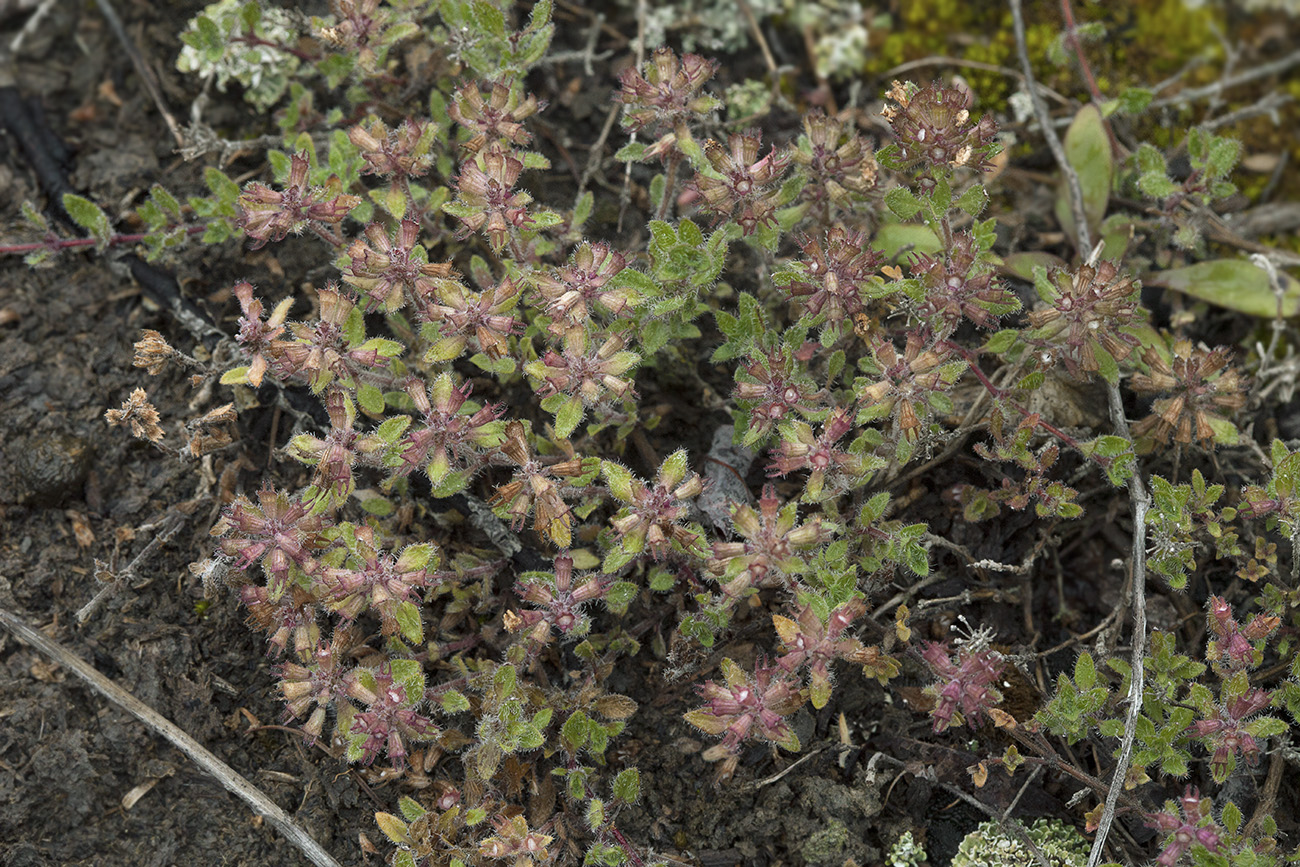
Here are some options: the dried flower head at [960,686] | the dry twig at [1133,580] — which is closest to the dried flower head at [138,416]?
the dried flower head at [960,686]

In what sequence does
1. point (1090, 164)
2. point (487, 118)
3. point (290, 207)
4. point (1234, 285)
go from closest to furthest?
point (290, 207), point (487, 118), point (1234, 285), point (1090, 164)

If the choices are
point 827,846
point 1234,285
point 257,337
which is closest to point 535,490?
point 257,337

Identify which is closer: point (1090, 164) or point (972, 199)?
point (972, 199)

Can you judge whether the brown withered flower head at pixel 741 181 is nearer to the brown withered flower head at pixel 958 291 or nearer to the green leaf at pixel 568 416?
the brown withered flower head at pixel 958 291

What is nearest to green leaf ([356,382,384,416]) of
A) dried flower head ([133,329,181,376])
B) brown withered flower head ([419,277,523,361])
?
brown withered flower head ([419,277,523,361])

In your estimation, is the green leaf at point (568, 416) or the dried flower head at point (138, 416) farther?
the dried flower head at point (138, 416)

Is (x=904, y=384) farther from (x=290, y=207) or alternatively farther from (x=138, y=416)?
(x=138, y=416)

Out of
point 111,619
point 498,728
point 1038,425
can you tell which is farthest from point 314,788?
point 1038,425
